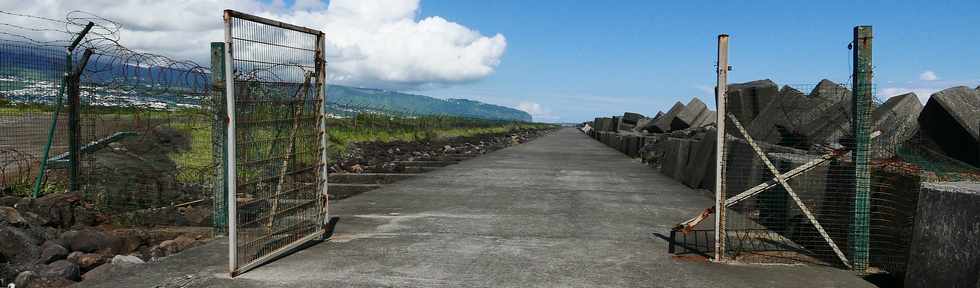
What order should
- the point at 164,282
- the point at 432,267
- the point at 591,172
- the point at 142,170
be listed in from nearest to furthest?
the point at 164,282, the point at 432,267, the point at 142,170, the point at 591,172

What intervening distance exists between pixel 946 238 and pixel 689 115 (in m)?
24.3

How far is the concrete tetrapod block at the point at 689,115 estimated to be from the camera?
28062mm

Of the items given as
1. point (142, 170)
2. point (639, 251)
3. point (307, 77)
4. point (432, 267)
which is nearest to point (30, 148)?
point (142, 170)

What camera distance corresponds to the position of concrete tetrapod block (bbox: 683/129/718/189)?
12.8 m

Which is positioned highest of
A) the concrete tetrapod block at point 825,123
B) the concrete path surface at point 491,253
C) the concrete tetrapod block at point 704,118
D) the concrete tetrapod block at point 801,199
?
the concrete tetrapod block at point 704,118

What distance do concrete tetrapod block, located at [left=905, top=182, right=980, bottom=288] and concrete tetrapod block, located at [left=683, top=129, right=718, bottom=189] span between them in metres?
7.42

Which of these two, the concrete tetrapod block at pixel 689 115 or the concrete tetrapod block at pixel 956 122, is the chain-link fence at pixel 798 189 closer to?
the concrete tetrapod block at pixel 956 122

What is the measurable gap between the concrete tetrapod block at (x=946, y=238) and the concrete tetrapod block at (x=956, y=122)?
3312 millimetres

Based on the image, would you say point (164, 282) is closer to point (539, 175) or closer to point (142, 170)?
point (142, 170)

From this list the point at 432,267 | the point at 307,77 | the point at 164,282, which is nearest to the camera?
the point at 164,282

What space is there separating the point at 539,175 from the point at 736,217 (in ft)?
24.0

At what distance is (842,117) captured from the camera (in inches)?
373

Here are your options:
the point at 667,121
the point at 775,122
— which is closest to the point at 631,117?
the point at 667,121

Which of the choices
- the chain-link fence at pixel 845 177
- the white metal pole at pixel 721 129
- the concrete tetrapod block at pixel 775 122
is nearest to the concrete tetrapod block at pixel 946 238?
the chain-link fence at pixel 845 177
